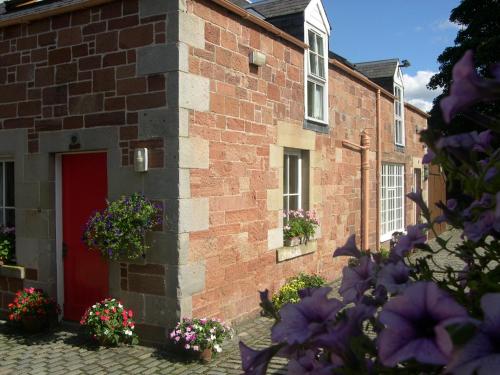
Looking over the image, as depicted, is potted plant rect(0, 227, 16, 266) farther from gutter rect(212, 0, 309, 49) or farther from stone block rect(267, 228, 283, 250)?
gutter rect(212, 0, 309, 49)

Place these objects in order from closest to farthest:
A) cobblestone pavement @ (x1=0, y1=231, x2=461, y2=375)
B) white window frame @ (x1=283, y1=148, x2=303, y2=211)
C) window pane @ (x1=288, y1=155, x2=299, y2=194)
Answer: cobblestone pavement @ (x1=0, y1=231, x2=461, y2=375) → white window frame @ (x1=283, y1=148, x2=303, y2=211) → window pane @ (x1=288, y1=155, x2=299, y2=194)

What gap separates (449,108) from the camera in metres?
0.90

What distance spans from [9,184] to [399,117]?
10.3m

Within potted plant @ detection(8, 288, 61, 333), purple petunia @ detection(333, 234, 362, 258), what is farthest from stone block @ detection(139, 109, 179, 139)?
purple petunia @ detection(333, 234, 362, 258)

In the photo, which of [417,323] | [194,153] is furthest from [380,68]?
[417,323]

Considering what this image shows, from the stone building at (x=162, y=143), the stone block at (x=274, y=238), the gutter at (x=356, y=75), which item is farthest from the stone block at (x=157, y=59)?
the gutter at (x=356, y=75)

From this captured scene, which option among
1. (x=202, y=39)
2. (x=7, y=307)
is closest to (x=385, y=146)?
(x=202, y=39)

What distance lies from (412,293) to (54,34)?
672cm

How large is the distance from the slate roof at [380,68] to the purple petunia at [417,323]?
13794 millimetres

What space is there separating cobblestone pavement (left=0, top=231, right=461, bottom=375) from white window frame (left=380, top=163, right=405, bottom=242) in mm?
7476

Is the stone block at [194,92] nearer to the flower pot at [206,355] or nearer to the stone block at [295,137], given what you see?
the stone block at [295,137]

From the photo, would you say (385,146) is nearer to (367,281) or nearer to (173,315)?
(173,315)

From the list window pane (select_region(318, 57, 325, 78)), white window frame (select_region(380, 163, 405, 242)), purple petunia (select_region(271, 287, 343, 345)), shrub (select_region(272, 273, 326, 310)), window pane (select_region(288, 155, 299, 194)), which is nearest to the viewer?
purple petunia (select_region(271, 287, 343, 345))

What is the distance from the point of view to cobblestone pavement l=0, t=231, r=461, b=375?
5.19 m
